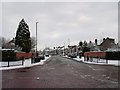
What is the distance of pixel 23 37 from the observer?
75688 millimetres

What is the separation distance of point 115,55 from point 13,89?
41178 mm

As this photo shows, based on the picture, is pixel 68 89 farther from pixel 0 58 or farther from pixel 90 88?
pixel 0 58

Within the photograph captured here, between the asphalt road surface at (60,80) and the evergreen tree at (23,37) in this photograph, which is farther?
the evergreen tree at (23,37)

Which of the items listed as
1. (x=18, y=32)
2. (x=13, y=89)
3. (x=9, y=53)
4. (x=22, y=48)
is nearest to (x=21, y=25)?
(x=18, y=32)

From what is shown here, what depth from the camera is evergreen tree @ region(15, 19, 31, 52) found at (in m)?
73.8

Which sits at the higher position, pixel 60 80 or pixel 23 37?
pixel 23 37

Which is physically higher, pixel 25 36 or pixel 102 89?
pixel 25 36

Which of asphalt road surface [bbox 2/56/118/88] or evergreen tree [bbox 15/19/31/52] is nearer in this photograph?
asphalt road surface [bbox 2/56/118/88]

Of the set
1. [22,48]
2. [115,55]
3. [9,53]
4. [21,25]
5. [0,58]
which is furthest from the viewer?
[21,25]

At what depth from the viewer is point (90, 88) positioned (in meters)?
12.5

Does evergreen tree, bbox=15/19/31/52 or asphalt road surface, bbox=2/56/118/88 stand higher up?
evergreen tree, bbox=15/19/31/52

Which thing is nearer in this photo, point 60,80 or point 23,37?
point 60,80

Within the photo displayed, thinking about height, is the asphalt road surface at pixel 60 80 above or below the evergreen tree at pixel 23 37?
below

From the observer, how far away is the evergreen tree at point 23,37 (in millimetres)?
73812
